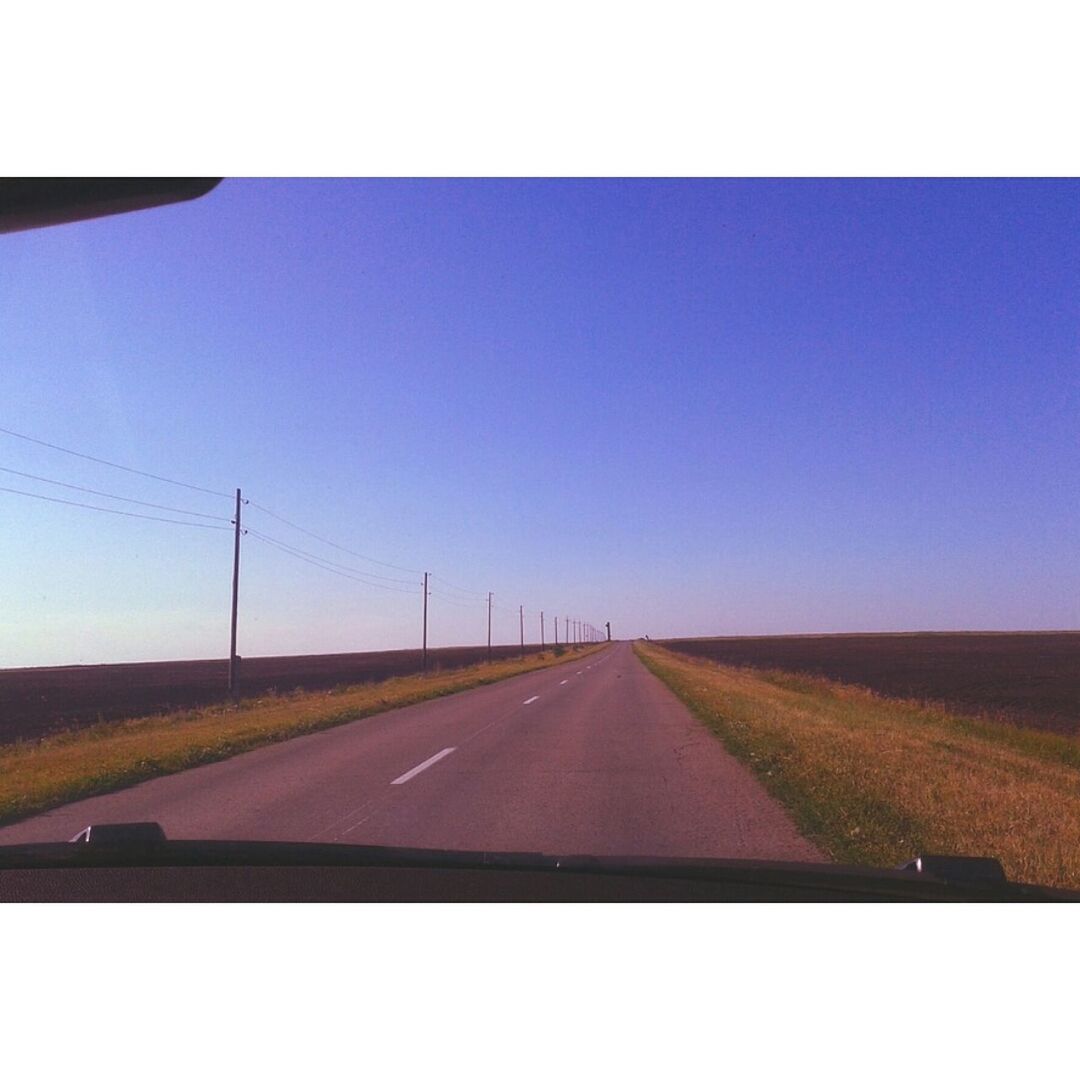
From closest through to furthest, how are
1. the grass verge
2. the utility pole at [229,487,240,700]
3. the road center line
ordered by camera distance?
the road center line
the grass verge
the utility pole at [229,487,240,700]

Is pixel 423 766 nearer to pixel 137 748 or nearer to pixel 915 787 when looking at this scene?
pixel 915 787

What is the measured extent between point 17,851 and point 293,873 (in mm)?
1523

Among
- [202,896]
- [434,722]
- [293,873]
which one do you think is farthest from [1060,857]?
[434,722]

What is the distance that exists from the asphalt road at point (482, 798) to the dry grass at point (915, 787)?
0.48 metres

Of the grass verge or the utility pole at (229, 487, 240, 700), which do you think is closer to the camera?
the grass verge

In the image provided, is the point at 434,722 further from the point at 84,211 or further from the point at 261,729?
the point at 84,211

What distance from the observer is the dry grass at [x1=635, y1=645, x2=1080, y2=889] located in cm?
642

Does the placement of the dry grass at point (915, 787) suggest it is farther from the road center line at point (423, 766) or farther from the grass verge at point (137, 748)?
the grass verge at point (137, 748)

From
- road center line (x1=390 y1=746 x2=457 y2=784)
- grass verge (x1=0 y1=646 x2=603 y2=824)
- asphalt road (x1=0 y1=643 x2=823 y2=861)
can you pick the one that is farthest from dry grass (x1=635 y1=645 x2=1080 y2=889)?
grass verge (x1=0 y1=646 x2=603 y2=824)

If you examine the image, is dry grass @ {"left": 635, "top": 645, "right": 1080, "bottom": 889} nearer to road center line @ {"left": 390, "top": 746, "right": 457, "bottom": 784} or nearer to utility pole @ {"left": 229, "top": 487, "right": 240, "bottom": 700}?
road center line @ {"left": 390, "top": 746, "right": 457, "bottom": 784}

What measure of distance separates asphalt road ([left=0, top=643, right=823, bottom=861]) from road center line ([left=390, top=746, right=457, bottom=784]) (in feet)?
0.12

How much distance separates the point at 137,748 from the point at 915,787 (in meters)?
11.7

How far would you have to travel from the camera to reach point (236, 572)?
28234mm

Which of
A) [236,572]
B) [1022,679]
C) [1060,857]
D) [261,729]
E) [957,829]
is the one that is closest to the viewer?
[1060,857]
